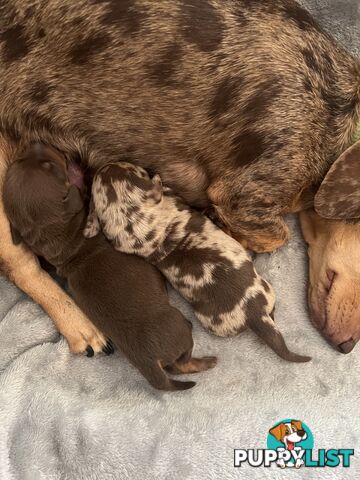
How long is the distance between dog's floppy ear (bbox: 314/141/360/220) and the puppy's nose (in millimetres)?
760

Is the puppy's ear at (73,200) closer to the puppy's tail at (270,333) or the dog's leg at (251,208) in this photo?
the dog's leg at (251,208)

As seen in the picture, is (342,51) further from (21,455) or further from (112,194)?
(21,455)

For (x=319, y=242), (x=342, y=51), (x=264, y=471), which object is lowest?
(x=264, y=471)

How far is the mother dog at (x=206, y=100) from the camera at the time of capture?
283cm

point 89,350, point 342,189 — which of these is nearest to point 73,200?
point 89,350

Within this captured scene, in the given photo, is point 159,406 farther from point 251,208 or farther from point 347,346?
point 251,208

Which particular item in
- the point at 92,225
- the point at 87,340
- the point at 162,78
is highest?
the point at 162,78

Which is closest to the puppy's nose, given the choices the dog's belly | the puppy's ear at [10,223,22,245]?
the dog's belly

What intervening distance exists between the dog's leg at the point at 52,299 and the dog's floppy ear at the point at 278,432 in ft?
3.71

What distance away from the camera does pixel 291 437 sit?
313 cm

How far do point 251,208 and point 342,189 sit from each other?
1.73 feet

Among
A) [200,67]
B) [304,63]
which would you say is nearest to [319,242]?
[304,63]

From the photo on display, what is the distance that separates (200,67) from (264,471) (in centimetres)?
229

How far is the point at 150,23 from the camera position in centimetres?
282
